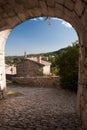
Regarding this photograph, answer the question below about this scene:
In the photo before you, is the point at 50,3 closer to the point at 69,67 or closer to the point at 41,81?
the point at 69,67

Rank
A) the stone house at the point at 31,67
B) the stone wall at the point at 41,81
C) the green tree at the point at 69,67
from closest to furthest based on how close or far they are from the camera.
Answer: the green tree at the point at 69,67, the stone wall at the point at 41,81, the stone house at the point at 31,67

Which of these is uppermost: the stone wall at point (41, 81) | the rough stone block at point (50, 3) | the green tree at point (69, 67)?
the rough stone block at point (50, 3)

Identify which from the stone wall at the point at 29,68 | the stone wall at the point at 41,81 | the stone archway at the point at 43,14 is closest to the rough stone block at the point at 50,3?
the stone archway at the point at 43,14

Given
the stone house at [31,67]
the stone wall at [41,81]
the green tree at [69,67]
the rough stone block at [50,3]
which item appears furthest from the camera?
the stone house at [31,67]

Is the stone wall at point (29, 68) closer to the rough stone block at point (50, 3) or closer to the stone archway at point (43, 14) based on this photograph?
the stone archway at point (43, 14)

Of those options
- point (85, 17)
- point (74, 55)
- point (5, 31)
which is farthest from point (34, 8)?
point (74, 55)

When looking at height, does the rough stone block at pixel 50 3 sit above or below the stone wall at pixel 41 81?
above

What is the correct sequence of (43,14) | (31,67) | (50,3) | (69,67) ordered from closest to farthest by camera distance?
1. (50,3)
2. (43,14)
3. (69,67)
4. (31,67)

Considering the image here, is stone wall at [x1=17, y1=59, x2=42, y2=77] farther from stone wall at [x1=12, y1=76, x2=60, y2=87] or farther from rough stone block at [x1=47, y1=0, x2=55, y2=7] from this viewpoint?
rough stone block at [x1=47, y1=0, x2=55, y2=7]

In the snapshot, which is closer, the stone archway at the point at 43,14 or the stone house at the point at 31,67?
the stone archway at the point at 43,14

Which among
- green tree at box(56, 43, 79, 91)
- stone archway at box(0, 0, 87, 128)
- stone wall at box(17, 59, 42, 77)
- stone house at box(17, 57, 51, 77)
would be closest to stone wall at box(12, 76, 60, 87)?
green tree at box(56, 43, 79, 91)

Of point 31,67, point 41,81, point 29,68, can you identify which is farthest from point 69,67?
point 29,68

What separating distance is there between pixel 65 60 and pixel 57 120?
21.8 feet

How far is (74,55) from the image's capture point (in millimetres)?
10398
